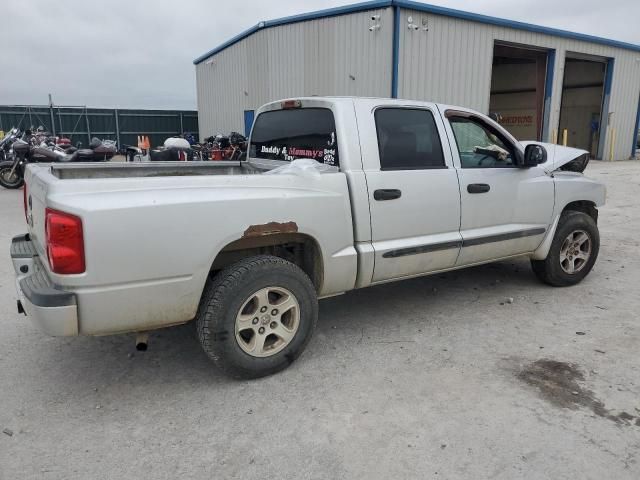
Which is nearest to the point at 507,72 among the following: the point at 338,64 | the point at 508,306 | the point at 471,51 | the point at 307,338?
the point at 471,51

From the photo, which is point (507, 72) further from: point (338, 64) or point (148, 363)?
point (148, 363)

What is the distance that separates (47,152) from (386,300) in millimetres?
9352

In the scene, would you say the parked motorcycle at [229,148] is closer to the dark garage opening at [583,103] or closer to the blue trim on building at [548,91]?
the blue trim on building at [548,91]

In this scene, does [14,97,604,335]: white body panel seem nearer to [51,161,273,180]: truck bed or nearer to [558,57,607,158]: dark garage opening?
[51,161,273,180]: truck bed

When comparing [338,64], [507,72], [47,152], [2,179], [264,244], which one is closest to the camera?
[264,244]

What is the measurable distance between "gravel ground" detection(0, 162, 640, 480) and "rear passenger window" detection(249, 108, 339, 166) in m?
1.42

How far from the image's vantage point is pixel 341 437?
2.78 metres

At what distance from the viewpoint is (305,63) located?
16.4m

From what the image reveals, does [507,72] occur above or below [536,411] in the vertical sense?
above

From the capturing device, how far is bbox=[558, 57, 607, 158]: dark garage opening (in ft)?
71.9

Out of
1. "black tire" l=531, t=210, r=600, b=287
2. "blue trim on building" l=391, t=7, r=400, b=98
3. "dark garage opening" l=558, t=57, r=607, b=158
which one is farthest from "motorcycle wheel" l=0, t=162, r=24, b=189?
"dark garage opening" l=558, t=57, r=607, b=158

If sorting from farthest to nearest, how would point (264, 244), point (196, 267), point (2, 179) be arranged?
point (2, 179)
point (264, 244)
point (196, 267)

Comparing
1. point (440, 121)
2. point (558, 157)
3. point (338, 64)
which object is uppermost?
point (338, 64)

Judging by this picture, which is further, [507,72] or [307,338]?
[507,72]
